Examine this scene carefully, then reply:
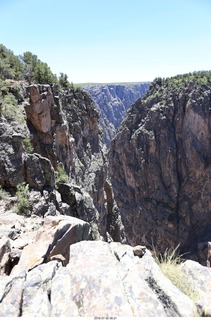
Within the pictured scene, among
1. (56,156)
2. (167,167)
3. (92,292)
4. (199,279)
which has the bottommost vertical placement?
(167,167)

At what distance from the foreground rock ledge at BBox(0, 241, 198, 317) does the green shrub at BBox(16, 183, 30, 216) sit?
500 centimetres

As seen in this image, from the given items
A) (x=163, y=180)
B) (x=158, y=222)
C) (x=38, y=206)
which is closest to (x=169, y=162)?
(x=163, y=180)

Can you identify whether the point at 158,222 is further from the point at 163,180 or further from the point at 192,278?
the point at 192,278

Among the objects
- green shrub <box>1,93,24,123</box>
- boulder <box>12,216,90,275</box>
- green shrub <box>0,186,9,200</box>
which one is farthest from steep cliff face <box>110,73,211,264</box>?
boulder <box>12,216,90,275</box>

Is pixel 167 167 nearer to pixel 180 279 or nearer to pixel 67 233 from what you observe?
pixel 67 233

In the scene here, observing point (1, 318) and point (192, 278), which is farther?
point (192, 278)

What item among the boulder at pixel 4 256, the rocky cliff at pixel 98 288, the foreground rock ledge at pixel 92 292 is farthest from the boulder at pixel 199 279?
the boulder at pixel 4 256

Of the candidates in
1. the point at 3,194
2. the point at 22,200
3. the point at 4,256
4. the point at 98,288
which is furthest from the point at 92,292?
the point at 3,194

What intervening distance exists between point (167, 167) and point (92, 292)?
63.5m

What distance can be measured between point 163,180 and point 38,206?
2271 inches

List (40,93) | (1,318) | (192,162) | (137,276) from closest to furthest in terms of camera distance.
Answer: (1,318)
(137,276)
(40,93)
(192,162)

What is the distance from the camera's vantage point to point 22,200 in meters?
10.1

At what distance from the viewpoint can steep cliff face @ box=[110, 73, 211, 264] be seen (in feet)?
187

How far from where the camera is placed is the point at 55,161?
17.8 m
